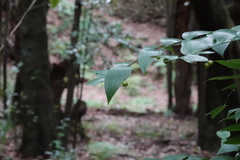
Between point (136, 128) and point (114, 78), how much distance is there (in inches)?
241

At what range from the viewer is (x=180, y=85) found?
8.22 metres

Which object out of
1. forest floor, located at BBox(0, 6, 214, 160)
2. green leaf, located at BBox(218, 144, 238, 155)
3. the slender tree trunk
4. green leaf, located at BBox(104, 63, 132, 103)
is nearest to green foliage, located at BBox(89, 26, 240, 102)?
green leaf, located at BBox(104, 63, 132, 103)

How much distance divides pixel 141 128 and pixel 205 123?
2105 mm

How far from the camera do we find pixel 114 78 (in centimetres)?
62

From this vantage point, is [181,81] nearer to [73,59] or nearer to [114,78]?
[73,59]

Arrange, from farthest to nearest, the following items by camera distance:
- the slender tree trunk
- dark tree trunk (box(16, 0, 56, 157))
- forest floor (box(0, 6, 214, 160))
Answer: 1. forest floor (box(0, 6, 214, 160))
2. the slender tree trunk
3. dark tree trunk (box(16, 0, 56, 157))

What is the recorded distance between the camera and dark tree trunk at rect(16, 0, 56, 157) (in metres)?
3.77

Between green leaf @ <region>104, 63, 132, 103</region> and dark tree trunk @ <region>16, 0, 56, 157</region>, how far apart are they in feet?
10.6

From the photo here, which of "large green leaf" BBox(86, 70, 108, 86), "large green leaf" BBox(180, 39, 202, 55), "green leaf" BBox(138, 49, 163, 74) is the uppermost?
"large green leaf" BBox(180, 39, 202, 55)

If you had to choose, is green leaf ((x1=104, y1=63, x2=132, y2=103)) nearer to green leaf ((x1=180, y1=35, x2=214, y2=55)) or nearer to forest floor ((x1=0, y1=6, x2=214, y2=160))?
green leaf ((x1=180, y1=35, x2=214, y2=55))

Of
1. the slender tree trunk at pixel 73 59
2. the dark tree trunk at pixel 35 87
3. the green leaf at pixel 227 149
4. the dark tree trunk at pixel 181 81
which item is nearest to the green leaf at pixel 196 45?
the green leaf at pixel 227 149

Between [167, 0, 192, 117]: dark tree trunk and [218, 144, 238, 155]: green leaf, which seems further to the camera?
[167, 0, 192, 117]: dark tree trunk

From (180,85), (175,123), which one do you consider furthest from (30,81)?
(180,85)

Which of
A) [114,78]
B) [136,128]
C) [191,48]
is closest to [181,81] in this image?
[136,128]
